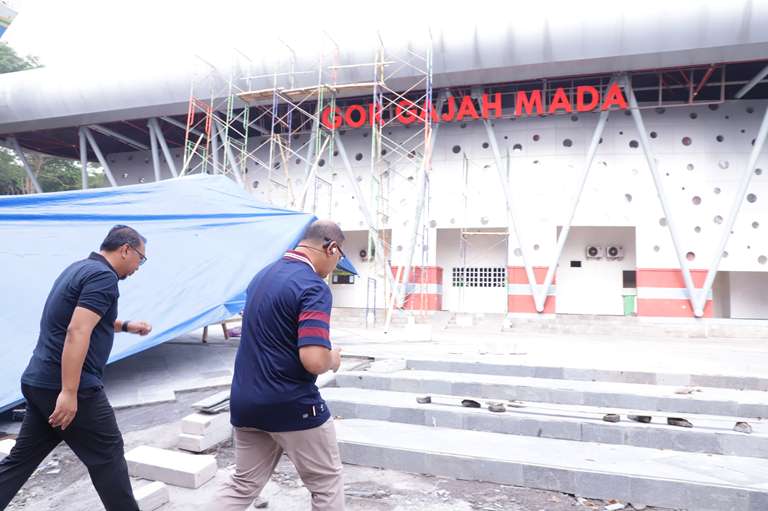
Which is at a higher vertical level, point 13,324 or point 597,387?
point 13,324

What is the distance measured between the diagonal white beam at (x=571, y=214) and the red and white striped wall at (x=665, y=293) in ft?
8.44

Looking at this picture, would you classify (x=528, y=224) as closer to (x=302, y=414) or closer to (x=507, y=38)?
(x=507, y=38)

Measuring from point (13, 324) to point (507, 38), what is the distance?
14.4m

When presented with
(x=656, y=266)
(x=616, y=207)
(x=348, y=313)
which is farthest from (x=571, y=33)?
(x=348, y=313)

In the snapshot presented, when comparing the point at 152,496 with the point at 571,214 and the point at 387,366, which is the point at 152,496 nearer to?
the point at 387,366

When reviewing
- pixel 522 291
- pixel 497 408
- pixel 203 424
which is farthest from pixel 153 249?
pixel 522 291

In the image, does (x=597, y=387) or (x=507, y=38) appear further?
(x=507, y=38)

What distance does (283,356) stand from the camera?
2.05 m

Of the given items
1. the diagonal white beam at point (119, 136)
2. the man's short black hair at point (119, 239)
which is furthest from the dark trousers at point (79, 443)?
the diagonal white beam at point (119, 136)

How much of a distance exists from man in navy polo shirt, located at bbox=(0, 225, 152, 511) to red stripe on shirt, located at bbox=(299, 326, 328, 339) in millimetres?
1037

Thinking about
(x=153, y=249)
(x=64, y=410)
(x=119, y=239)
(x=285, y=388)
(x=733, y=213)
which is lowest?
(x=64, y=410)

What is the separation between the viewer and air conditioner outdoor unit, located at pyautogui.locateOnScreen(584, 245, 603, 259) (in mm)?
18219

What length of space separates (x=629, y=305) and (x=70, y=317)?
59.6 ft

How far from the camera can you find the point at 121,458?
2.46 m
